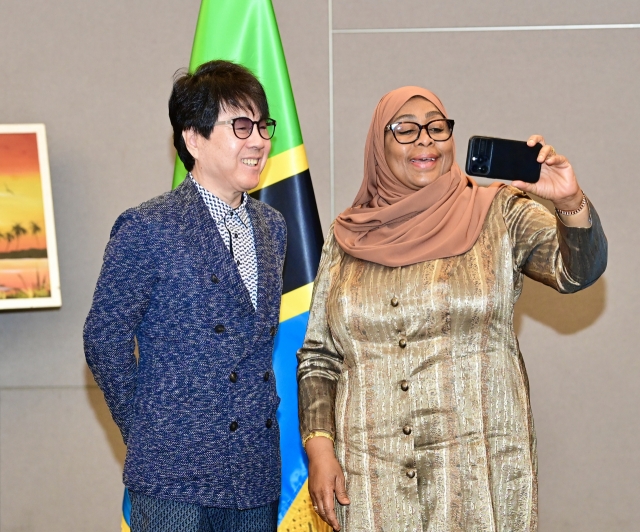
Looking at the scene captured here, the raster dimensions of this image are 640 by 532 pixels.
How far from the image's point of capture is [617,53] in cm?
296

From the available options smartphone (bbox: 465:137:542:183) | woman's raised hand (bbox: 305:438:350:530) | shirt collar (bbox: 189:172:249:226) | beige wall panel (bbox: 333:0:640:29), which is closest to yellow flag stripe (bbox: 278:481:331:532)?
woman's raised hand (bbox: 305:438:350:530)

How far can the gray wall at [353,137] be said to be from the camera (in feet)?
9.78

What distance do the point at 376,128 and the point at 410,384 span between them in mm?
689

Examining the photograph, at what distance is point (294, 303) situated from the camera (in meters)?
2.55

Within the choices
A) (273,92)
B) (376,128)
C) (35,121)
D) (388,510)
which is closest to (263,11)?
(273,92)

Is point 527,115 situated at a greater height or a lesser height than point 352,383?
greater

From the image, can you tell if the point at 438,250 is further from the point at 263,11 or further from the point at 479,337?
the point at 263,11

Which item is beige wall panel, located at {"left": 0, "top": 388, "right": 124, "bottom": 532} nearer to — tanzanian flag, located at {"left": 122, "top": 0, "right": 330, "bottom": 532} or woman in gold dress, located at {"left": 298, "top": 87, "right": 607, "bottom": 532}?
tanzanian flag, located at {"left": 122, "top": 0, "right": 330, "bottom": 532}

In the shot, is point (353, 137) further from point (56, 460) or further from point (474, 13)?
point (56, 460)

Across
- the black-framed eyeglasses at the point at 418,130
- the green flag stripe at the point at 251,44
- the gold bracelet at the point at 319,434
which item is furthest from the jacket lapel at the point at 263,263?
the green flag stripe at the point at 251,44

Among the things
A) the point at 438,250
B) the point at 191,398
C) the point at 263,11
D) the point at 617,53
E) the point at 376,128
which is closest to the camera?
the point at 191,398

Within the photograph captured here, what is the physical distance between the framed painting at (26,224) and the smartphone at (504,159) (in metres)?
1.74

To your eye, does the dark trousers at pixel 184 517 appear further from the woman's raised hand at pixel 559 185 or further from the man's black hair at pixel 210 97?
the woman's raised hand at pixel 559 185

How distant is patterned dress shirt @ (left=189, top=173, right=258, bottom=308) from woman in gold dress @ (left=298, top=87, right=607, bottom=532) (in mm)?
218
